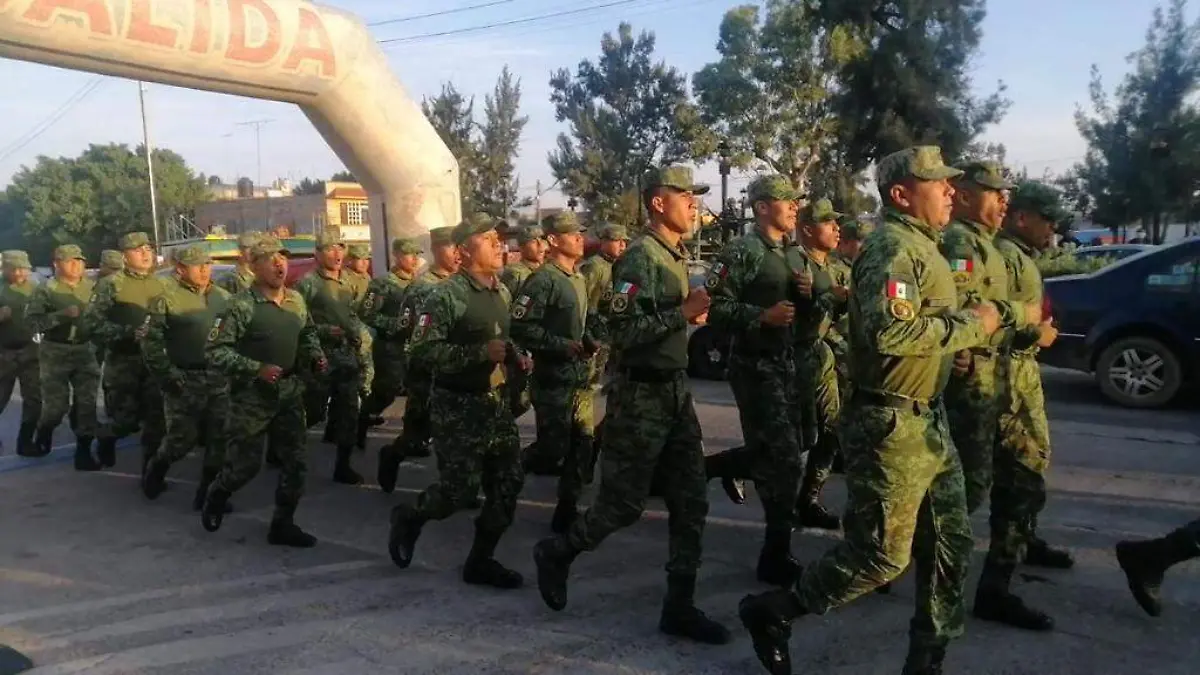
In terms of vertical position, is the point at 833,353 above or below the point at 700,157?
below

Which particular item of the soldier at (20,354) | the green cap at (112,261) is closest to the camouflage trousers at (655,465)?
the green cap at (112,261)

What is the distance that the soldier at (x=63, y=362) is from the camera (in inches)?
305

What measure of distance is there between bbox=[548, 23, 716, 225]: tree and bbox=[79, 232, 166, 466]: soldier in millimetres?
25839

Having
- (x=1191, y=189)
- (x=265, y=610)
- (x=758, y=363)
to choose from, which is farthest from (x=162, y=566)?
(x=1191, y=189)

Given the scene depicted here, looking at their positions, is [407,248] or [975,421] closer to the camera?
[975,421]

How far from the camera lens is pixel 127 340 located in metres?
7.45

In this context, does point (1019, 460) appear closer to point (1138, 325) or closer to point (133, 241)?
point (1138, 325)

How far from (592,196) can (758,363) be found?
96.7ft

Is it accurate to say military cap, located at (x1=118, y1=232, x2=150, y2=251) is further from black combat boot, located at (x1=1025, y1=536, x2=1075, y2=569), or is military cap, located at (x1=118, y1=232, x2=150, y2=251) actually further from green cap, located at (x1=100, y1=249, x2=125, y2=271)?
black combat boot, located at (x1=1025, y1=536, x2=1075, y2=569)

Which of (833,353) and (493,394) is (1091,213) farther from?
(493,394)

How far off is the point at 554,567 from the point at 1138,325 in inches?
275

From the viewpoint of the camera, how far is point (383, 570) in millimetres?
5105

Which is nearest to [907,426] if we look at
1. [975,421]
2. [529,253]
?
[975,421]

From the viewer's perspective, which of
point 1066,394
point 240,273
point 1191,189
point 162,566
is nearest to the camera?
point 162,566
